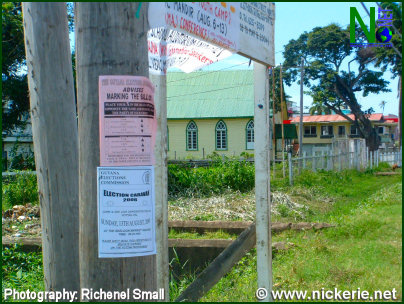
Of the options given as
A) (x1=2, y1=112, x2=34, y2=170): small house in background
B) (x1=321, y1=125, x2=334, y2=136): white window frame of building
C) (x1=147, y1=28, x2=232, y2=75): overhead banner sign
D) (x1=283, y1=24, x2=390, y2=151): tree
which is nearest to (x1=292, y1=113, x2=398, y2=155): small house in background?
(x1=321, y1=125, x2=334, y2=136): white window frame of building

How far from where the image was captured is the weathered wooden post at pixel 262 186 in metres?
4.35

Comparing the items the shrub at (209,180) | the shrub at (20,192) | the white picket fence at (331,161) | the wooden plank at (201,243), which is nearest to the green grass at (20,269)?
the wooden plank at (201,243)

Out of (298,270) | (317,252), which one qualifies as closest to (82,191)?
(298,270)

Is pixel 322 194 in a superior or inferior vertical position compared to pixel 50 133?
inferior

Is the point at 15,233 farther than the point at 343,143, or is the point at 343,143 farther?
the point at 343,143

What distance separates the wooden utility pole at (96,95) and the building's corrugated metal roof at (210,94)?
3792 centimetres

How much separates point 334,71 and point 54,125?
37784mm

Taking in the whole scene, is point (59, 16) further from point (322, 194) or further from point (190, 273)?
point (322, 194)

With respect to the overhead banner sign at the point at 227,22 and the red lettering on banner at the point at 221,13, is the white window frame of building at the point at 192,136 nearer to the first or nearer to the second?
the overhead banner sign at the point at 227,22

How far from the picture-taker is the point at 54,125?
3926 millimetres

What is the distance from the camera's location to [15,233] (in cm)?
962

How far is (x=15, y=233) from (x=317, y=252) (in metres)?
6.12

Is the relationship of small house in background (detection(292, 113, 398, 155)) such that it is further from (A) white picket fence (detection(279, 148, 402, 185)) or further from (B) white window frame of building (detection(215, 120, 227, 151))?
(A) white picket fence (detection(279, 148, 402, 185))

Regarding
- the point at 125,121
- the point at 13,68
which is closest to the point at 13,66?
the point at 13,68
